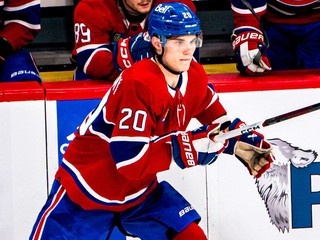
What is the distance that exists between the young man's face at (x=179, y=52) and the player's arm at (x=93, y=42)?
2.47 feet

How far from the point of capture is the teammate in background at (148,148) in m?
3.16

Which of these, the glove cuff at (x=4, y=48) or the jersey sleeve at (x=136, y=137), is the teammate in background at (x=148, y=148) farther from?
the glove cuff at (x=4, y=48)

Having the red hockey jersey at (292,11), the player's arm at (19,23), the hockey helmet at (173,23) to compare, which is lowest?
the player's arm at (19,23)

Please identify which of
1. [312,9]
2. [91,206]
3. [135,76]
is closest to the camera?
[135,76]

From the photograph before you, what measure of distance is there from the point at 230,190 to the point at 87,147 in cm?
→ 74

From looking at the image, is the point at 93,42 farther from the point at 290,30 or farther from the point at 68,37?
the point at 68,37

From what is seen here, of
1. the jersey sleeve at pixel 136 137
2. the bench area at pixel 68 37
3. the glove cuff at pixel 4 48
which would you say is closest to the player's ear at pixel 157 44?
the jersey sleeve at pixel 136 137

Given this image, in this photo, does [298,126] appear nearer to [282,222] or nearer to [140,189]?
[282,222]

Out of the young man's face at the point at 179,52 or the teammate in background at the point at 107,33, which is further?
the teammate in background at the point at 107,33

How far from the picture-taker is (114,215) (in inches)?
136

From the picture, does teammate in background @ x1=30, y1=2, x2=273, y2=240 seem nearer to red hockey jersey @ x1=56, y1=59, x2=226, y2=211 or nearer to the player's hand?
red hockey jersey @ x1=56, y1=59, x2=226, y2=211

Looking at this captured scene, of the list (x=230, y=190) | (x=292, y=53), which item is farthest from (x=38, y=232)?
Answer: (x=292, y=53)

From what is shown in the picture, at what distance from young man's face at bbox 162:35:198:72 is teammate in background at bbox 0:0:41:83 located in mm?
952

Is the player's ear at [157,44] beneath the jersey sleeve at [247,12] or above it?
above
